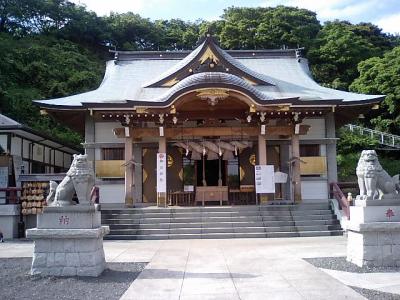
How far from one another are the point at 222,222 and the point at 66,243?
788cm

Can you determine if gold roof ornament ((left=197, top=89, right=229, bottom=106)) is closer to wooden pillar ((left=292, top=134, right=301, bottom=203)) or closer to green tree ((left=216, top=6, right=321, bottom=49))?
wooden pillar ((left=292, top=134, right=301, bottom=203))

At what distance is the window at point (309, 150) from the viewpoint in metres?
19.2

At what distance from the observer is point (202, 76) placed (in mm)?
16547

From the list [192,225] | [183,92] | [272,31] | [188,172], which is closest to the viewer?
[192,225]

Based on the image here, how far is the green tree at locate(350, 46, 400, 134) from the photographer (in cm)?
3162

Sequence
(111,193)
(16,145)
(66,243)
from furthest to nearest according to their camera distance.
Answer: (16,145)
(111,193)
(66,243)

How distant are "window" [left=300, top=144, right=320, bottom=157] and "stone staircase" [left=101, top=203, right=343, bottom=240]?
354cm

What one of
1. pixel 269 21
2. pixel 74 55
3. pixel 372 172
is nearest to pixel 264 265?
pixel 372 172

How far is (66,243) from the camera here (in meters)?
7.80

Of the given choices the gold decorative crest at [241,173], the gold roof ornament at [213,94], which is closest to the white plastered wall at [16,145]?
the gold roof ornament at [213,94]

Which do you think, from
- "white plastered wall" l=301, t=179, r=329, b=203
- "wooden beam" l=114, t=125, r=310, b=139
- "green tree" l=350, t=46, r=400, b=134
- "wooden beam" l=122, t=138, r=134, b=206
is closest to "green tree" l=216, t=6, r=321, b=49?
"green tree" l=350, t=46, r=400, b=134

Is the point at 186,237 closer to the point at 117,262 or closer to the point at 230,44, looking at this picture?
the point at 117,262

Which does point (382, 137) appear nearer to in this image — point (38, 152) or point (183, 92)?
point (183, 92)

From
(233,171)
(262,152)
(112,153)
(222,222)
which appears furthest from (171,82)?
(222,222)
